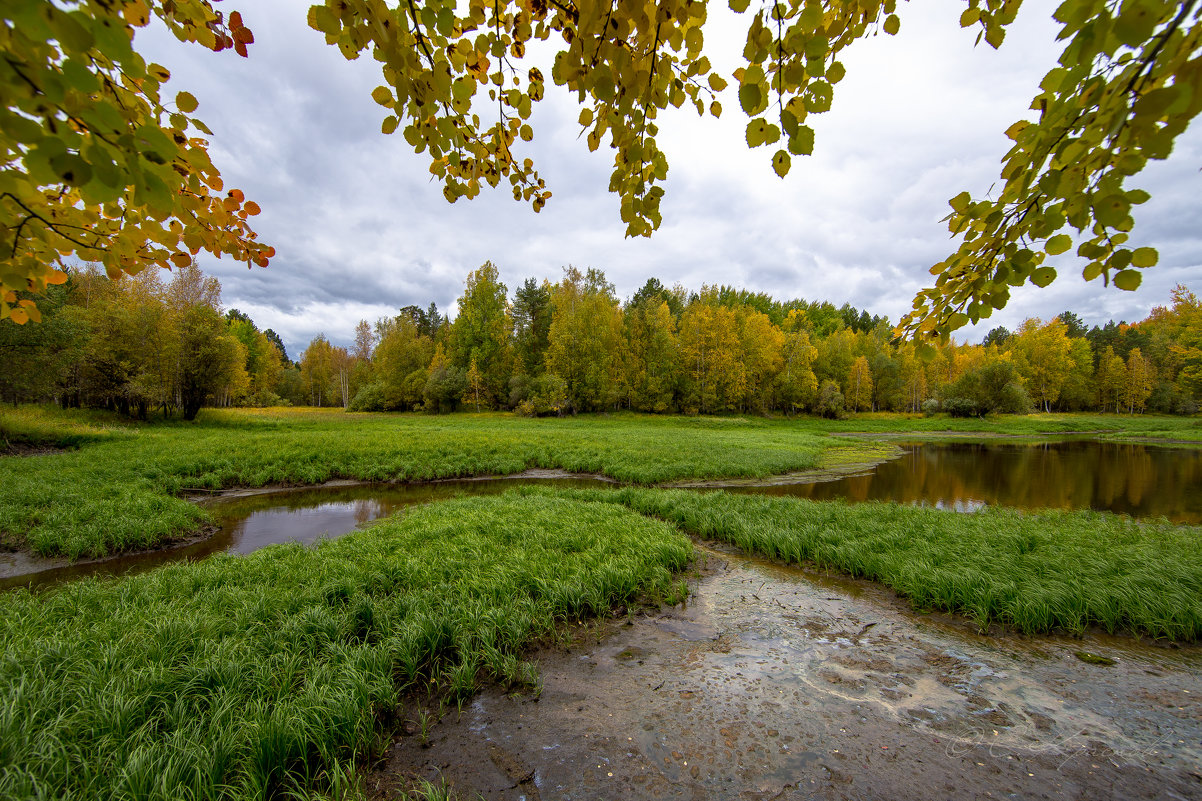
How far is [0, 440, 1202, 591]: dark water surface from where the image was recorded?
8828 millimetres

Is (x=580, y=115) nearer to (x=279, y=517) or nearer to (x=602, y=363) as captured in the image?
(x=279, y=517)

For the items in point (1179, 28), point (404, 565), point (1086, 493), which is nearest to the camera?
point (1179, 28)

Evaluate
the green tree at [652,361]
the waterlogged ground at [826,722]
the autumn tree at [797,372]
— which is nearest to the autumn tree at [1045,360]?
the autumn tree at [797,372]

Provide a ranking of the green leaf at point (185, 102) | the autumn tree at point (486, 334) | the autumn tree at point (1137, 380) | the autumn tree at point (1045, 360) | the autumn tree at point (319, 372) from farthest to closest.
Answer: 1. the autumn tree at point (319, 372)
2. the autumn tree at point (1137, 380)
3. the autumn tree at point (1045, 360)
4. the autumn tree at point (486, 334)
5. the green leaf at point (185, 102)

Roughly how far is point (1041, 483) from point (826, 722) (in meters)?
20.7

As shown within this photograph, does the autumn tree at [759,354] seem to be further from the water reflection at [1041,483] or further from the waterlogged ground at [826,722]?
the waterlogged ground at [826,722]

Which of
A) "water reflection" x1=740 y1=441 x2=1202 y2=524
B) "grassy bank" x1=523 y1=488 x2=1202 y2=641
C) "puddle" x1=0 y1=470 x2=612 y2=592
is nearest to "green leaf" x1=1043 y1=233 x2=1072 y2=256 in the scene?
"grassy bank" x1=523 y1=488 x2=1202 y2=641

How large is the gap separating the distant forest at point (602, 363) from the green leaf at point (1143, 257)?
35.7 metres

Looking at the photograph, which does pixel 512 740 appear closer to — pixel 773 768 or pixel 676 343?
pixel 773 768

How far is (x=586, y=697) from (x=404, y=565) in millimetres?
3816

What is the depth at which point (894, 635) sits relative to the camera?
512 cm

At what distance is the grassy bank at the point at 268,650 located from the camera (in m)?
2.72

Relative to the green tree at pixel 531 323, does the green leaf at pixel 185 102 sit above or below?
below

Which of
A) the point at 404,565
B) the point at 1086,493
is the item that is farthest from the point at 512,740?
the point at 1086,493
